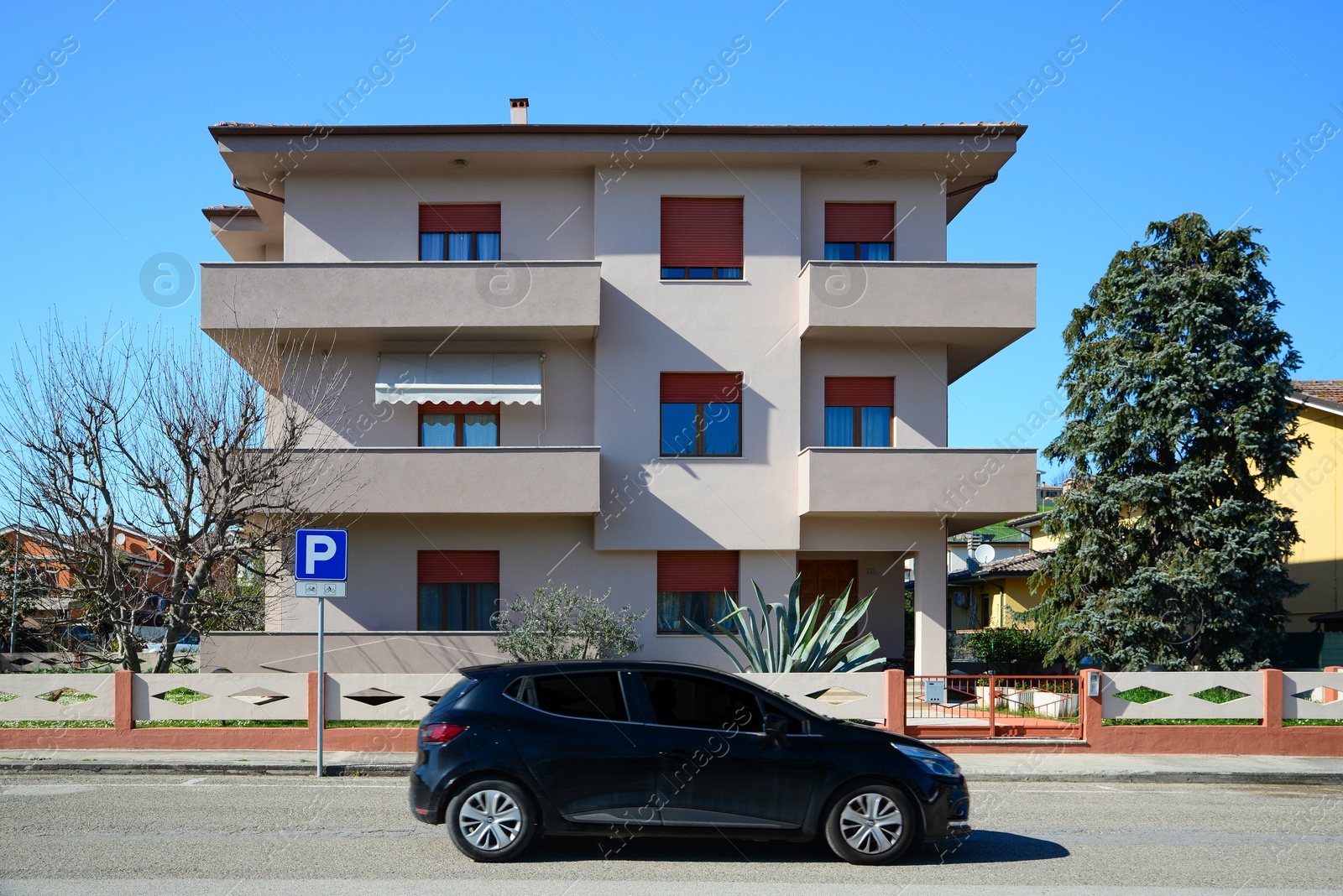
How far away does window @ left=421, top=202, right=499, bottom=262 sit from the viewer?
2191 centimetres

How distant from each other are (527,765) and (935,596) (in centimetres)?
1444

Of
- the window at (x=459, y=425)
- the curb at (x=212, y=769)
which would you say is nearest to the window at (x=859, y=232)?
the window at (x=459, y=425)

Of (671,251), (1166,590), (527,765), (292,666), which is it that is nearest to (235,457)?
(292,666)

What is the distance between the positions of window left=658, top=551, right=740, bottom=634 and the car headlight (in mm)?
12852

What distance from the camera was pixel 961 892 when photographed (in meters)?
7.32

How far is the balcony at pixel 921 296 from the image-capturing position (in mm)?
20578

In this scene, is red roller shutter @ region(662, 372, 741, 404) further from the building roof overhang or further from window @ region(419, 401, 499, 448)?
the building roof overhang

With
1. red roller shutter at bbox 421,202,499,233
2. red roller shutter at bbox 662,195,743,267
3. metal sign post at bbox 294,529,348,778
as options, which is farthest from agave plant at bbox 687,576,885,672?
red roller shutter at bbox 421,202,499,233

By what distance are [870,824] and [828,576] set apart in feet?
49.9

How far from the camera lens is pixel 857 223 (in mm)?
22078

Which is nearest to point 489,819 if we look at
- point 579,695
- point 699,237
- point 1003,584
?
point 579,695

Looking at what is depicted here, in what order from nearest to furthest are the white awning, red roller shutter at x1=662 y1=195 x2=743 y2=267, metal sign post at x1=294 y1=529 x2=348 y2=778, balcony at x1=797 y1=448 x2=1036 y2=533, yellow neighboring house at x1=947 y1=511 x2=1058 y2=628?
1. metal sign post at x1=294 y1=529 x2=348 y2=778
2. balcony at x1=797 y1=448 x2=1036 y2=533
3. the white awning
4. red roller shutter at x1=662 y1=195 x2=743 y2=267
5. yellow neighboring house at x1=947 y1=511 x2=1058 y2=628

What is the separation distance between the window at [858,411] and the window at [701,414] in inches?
74.3

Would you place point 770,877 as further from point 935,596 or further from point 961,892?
point 935,596
